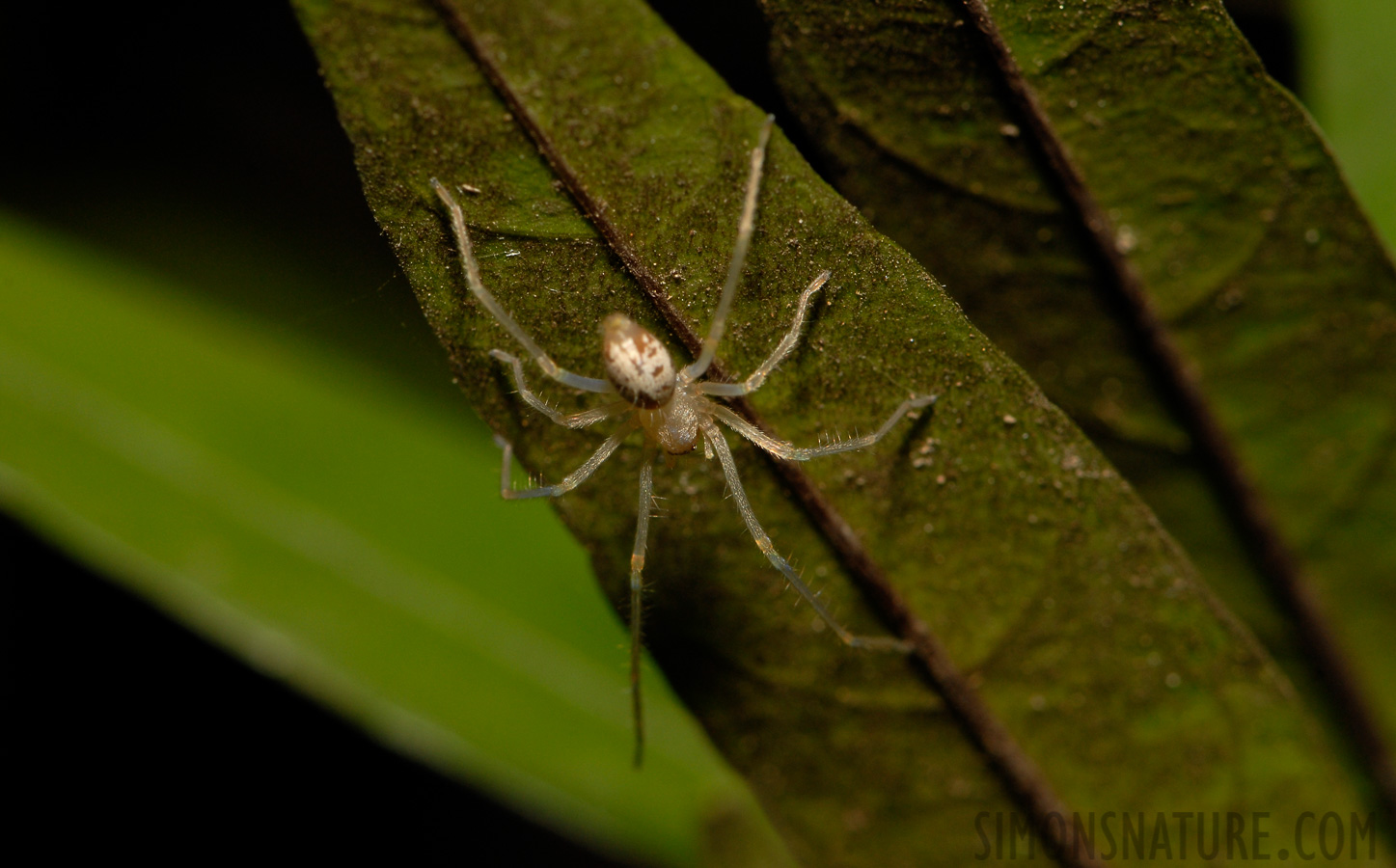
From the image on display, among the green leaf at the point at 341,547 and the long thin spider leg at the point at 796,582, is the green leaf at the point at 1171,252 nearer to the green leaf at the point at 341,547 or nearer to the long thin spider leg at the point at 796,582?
the long thin spider leg at the point at 796,582

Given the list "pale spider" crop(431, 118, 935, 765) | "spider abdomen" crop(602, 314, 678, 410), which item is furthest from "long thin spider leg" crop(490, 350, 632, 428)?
"spider abdomen" crop(602, 314, 678, 410)

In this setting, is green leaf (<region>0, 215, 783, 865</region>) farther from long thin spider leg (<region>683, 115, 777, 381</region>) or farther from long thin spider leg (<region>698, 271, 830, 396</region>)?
long thin spider leg (<region>683, 115, 777, 381</region>)

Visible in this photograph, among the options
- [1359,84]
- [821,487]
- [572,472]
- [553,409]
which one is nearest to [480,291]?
[553,409]

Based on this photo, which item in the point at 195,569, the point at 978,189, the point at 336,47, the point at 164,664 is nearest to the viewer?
the point at 336,47

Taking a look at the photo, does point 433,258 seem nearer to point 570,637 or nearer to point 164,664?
point 570,637

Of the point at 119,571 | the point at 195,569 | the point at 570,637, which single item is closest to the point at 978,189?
the point at 570,637

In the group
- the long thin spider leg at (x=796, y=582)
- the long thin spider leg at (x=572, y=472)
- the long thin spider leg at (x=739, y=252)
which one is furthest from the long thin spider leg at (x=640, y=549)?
the long thin spider leg at (x=739, y=252)

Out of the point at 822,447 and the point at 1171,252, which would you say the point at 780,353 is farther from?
the point at 1171,252
